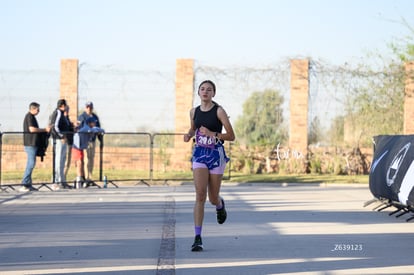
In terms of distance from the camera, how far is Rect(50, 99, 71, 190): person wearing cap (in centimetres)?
2052

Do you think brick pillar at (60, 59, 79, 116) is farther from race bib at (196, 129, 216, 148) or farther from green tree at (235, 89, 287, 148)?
race bib at (196, 129, 216, 148)

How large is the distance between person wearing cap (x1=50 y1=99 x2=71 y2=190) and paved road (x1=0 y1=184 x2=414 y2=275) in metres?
2.21

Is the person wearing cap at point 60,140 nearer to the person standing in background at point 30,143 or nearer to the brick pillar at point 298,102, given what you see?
the person standing in background at point 30,143

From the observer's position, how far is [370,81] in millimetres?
28422

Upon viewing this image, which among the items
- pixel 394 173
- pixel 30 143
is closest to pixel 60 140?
pixel 30 143

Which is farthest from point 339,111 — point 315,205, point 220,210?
point 220,210

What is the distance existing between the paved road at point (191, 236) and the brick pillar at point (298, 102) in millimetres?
9225

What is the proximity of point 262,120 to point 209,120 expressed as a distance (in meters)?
18.1

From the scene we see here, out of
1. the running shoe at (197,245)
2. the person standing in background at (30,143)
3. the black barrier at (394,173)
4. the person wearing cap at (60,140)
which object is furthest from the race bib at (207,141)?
the person wearing cap at (60,140)

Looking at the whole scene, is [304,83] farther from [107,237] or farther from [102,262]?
[102,262]

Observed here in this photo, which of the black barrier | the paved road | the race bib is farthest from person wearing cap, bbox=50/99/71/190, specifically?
the race bib

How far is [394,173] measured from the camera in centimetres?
1405

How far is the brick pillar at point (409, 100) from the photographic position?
87.6ft

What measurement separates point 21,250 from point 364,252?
394 centimetres
